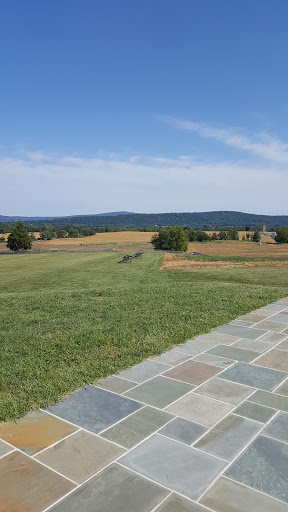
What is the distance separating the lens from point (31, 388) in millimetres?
4051

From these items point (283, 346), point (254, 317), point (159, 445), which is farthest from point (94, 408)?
point (254, 317)

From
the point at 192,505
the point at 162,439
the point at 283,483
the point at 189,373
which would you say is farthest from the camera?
the point at 189,373

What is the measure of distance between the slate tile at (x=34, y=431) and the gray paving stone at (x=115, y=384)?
2.71 ft

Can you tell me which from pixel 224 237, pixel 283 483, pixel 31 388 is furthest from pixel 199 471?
pixel 224 237

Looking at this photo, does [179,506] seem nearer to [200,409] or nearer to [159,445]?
[159,445]

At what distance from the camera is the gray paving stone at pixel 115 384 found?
409 centimetres

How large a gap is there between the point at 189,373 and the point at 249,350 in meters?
1.32

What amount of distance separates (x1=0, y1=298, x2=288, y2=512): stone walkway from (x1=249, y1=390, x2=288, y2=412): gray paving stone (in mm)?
11

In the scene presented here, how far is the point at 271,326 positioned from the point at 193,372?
275 cm

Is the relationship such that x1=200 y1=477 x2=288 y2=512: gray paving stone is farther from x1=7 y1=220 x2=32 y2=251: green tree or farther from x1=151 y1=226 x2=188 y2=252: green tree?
x1=7 y1=220 x2=32 y2=251: green tree

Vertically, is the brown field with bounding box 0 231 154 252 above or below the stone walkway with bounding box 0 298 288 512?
below

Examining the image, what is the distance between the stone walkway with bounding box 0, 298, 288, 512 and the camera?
2414 millimetres

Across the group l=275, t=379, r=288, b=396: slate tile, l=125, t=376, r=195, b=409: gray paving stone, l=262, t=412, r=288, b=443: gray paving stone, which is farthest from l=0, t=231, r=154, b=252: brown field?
l=262, t=412, r=288, b=443: gray paving stone

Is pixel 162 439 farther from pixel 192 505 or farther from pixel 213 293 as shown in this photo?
pixel 213 293
